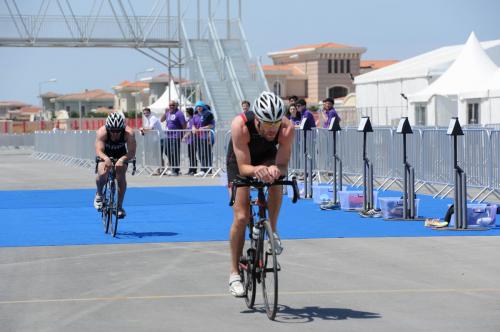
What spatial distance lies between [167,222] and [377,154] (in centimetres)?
760

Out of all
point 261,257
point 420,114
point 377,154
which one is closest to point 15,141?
point 420,114

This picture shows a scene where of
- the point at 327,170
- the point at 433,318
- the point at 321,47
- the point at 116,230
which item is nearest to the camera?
the point at 433,318

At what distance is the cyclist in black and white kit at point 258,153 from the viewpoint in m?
8.44

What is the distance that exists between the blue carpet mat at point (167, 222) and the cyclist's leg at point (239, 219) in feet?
15.7

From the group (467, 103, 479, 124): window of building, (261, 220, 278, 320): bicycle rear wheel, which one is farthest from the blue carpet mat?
(467, 103, 479, 124): window of building

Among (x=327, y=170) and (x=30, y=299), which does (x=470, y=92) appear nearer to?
(x=327, y=170)

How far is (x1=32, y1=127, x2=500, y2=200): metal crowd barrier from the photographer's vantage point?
1884 centimetres

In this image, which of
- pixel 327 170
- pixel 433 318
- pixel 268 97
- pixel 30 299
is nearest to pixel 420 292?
pixel 433 318

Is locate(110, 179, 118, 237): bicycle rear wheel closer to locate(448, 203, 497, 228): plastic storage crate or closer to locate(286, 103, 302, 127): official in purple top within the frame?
locate(448, 203, 497, 228): plastic storage crate

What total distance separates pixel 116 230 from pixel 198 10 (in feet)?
123

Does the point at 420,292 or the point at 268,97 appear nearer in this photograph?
the point at 268,97

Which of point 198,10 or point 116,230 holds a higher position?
point 198,10

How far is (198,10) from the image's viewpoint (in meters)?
51.6

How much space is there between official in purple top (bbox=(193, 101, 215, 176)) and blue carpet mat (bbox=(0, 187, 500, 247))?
6460 mm
